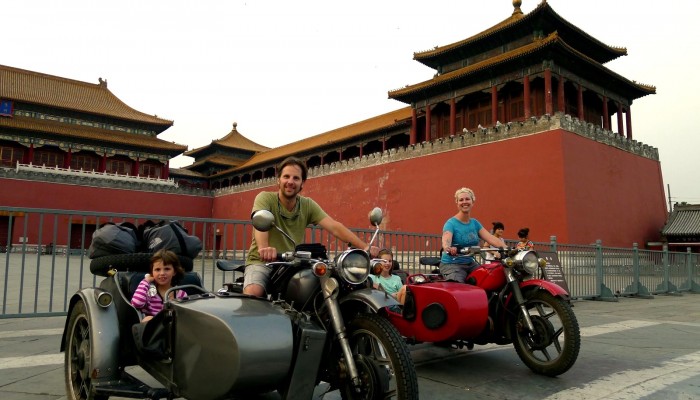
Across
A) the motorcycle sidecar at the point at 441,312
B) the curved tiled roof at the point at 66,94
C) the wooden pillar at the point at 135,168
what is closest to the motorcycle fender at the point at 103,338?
the motorcycle sidecar at the point at 441,312

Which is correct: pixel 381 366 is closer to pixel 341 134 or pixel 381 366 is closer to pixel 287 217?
pixel 287 217

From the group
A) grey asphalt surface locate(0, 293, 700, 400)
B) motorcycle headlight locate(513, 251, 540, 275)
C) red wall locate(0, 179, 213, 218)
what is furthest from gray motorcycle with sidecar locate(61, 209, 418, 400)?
red wall locate(0, 179, 213, 218)

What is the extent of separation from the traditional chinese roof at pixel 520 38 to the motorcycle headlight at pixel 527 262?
1644 cm

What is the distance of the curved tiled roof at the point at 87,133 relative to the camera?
2827 cm

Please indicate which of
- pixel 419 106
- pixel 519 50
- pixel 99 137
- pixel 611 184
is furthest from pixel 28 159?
pixel 611 184

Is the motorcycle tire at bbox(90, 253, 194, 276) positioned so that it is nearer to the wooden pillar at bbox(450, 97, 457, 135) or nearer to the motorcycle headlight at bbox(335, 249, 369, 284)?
the motorcycle headlight at bbox(335, 249, 369, 284)

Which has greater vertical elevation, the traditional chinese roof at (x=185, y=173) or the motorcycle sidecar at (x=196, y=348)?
the traditional chinese roof at (x=185, y=173)

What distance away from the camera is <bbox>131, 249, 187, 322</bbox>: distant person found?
8.17 ft

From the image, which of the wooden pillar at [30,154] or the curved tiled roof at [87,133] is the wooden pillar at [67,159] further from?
the wooden pillar at [30,154]

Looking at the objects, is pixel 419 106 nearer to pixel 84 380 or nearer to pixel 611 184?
pixel 611 184

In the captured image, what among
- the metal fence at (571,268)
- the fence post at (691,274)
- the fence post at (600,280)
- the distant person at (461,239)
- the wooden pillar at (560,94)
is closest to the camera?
the distant person at (461,239)

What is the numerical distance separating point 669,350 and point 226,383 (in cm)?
396

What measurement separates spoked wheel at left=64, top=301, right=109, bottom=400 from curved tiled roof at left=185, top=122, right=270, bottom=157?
36.5m

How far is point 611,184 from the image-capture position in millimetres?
16797
